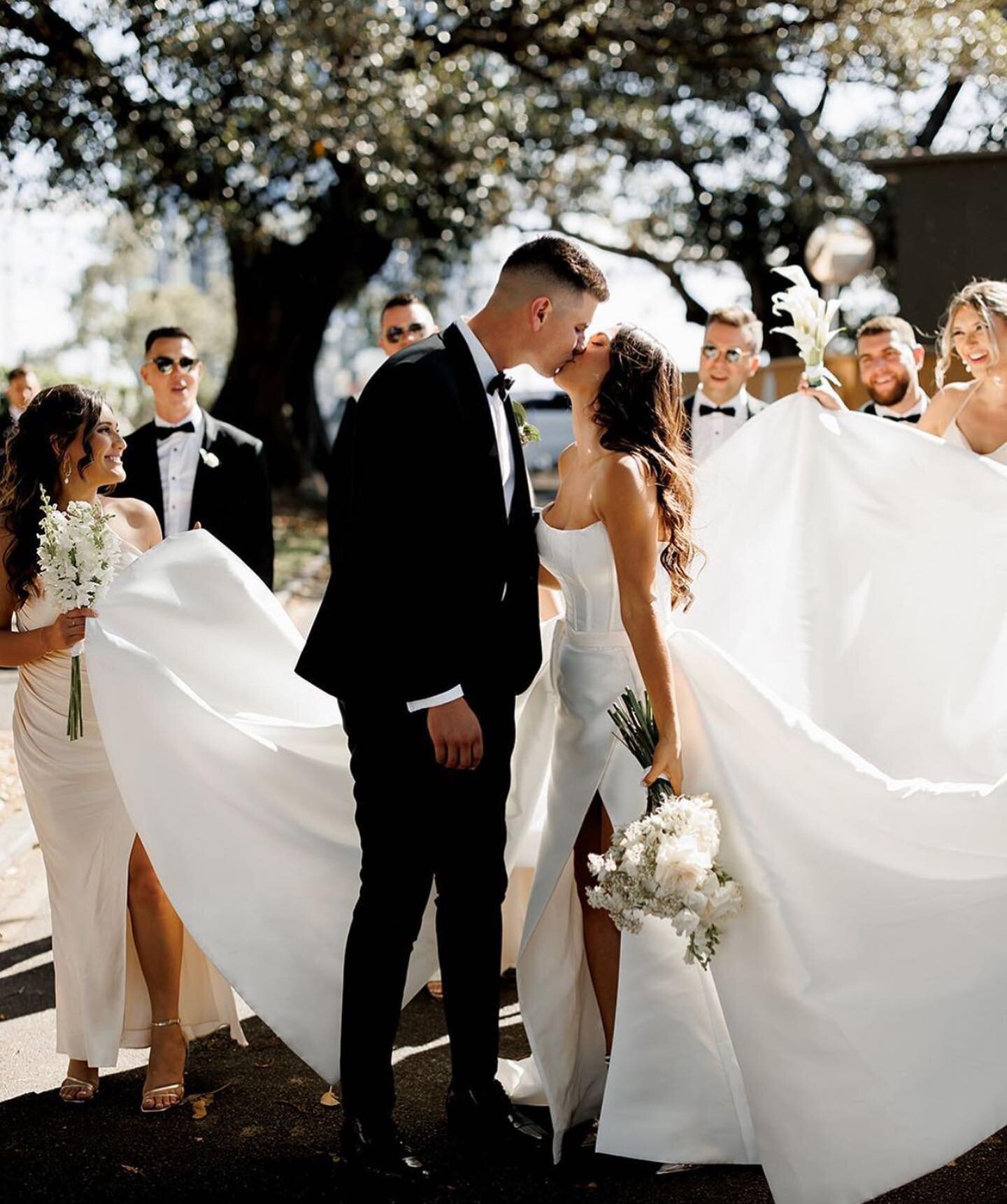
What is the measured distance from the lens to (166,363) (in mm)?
6258

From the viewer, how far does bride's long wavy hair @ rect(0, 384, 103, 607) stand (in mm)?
4488

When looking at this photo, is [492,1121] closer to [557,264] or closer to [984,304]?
[557,264]

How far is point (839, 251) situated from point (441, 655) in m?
16.1

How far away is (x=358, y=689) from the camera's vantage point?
3.84 meters

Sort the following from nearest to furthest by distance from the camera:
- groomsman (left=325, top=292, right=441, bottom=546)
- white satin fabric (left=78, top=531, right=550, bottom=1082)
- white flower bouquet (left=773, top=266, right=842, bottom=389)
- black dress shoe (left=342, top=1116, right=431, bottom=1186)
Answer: black dress shoe (left=342, top=1116, right=431, bottom=1186) → white satin fabric (left=78, top=531, right=550, bottom=1082) → white flower bouquet (left=773, top=266, right=842, bottom=389) → groomsman (left=325, top=292, right=441, bottom=546)

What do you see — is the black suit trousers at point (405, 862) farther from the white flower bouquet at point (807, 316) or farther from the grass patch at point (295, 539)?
the grass patch at point (295, 539)

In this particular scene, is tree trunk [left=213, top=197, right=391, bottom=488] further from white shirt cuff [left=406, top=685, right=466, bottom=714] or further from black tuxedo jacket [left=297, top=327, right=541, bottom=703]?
white shirt cuff [left=406, top=685, right=466, bottom=714]

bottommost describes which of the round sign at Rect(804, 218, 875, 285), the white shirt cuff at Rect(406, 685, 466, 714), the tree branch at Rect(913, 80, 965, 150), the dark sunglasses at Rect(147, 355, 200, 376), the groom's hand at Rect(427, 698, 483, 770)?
the groom's hand at Rect(427, 698, 483, 770)

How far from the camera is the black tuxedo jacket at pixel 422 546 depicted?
144 inches

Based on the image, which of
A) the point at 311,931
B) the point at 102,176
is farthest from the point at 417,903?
the point at 102,176

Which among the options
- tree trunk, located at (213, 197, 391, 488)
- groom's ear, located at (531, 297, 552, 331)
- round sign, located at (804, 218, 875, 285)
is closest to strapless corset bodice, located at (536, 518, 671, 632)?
groom's ear, located at (531, 297, 552, 331)

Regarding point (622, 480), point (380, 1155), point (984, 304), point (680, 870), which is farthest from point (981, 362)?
point (380, 1155)

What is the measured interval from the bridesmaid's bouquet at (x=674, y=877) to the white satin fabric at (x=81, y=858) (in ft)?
5.42

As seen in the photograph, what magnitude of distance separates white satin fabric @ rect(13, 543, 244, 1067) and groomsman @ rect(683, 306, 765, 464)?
3.69 meters
